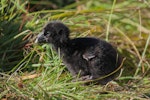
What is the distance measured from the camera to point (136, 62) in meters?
5.99

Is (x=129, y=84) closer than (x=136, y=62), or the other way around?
(x=129, y=84)

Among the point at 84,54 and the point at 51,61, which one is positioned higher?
the point at 84,54

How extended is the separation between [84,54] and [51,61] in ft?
1.66

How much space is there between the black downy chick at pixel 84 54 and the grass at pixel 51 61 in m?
0.13

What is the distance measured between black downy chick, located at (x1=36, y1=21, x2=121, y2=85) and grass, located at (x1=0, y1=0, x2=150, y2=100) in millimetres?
133

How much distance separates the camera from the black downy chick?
15.6 feet

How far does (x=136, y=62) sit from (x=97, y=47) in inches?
52.3

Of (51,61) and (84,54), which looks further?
(51,61)

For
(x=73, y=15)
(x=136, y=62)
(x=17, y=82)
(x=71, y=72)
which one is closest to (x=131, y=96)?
(x=71, y=72)

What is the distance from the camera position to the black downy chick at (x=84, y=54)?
15.6 ft

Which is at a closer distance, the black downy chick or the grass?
the grass

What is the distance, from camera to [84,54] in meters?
4.78

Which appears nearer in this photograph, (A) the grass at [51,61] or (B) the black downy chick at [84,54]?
(A) the grass at [51,61]

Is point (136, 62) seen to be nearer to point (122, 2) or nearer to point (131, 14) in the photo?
point (131, 14)
